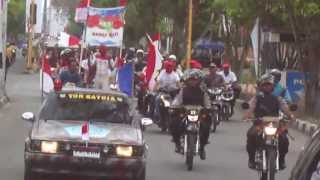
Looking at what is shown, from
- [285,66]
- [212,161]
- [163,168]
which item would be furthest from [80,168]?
[285,66]

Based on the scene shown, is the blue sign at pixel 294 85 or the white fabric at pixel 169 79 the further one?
the blue sign at pixel 294 85

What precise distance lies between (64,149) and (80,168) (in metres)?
0.31

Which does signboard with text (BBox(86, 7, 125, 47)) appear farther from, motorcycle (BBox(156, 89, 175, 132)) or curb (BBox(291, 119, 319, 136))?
motorcycle (BBox(156, 89, 175, 132))

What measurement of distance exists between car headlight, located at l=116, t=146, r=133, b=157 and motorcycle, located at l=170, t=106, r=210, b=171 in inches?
100

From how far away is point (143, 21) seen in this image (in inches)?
2095

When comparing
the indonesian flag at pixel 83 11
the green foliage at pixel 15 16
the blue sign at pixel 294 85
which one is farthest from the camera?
the green foliage at pixel 15 16

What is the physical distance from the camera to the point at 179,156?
15195 millimetres

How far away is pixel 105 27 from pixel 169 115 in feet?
39.6

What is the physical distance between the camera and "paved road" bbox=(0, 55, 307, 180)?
12.8 meters

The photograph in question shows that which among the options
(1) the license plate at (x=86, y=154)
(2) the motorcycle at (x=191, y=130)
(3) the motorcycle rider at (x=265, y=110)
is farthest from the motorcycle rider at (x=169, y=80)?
(1) the license plate at (x=86, y=154)

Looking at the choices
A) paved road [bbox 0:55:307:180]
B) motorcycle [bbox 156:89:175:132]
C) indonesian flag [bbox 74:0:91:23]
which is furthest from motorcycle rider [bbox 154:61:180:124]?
indonesian flag [bbox 74:0:91:23]

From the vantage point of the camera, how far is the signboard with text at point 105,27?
88.8 ft

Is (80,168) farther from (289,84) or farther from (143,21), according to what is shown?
(143,21)

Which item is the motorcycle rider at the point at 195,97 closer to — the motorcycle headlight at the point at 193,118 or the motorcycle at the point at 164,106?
the motorcycle headlight at the point at 193,118
